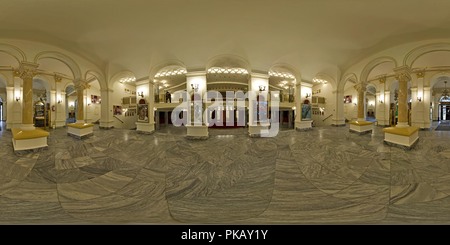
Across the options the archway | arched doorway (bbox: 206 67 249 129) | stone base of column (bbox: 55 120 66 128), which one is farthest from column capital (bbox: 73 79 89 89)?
the archway

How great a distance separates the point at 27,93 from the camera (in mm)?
5684

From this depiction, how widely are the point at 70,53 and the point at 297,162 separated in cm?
621

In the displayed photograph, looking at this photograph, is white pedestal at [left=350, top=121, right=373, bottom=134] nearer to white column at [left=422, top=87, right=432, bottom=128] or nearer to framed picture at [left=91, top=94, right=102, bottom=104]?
white column at [left=422, top=87, right=432, bottom=128]

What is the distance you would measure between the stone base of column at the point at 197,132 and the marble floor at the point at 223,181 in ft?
0.53

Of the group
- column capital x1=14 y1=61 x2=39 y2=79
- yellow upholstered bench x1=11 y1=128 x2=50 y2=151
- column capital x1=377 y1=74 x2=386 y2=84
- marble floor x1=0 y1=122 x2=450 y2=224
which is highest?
column capital x1=14 y1=61 x2=39 y2=79

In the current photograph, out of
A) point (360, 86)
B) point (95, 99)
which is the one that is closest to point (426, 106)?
point (360, 86)

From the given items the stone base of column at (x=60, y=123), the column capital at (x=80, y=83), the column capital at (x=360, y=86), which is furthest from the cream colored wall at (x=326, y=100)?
the stone base of column at (x=60, y=123)

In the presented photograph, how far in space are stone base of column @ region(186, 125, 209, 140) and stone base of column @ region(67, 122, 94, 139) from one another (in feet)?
12.6

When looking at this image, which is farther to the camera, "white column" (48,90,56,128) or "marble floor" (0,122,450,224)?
"white column" (48,90,56,128)

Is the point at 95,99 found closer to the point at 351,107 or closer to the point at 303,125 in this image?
the point at 303,125

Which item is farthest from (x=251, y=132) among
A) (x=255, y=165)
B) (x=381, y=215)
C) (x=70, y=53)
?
(x=70, y=53)

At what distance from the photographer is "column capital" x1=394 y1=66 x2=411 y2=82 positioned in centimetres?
487

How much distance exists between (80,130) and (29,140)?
47.4 inches

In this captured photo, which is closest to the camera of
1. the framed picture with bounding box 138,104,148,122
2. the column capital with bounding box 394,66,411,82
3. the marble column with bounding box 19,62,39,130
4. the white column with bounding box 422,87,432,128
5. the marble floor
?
the marble floor
